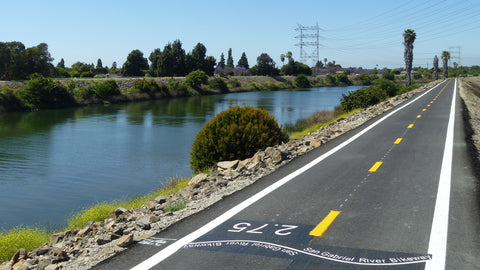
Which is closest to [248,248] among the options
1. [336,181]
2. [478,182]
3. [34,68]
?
[336,181]

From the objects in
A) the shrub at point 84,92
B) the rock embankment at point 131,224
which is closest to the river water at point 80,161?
the rock embankment at point 131,224

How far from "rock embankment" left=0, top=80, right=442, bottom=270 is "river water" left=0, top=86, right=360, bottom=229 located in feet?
17.5

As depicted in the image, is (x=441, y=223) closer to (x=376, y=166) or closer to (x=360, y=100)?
(x=376, y=166)

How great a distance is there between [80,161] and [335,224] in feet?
69.1

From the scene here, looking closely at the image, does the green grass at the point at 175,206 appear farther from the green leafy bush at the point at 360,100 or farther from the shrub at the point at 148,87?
the shrub at the point at 148,87

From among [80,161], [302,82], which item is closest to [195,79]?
[302,82]

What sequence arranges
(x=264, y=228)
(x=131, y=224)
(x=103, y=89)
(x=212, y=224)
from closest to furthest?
1. (x=264, y=228)
2. (x=212, y=224)
3. (x=131, y=224)
4. (x=103, y=89)

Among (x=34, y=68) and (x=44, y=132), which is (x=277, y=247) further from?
(x=34, y=68)

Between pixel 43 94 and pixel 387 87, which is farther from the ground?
pixel 387 87

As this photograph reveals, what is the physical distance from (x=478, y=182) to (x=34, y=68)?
7927 cm

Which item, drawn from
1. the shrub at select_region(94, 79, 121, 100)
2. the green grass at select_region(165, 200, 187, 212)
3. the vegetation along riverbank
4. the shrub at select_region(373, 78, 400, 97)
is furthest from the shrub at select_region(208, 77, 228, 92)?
the green grass at select_region(165, 200, 187, 212)

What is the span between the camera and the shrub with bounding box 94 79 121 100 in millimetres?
69312

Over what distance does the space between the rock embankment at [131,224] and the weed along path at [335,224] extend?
1.18 ft

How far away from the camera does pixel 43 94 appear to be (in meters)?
60.2
